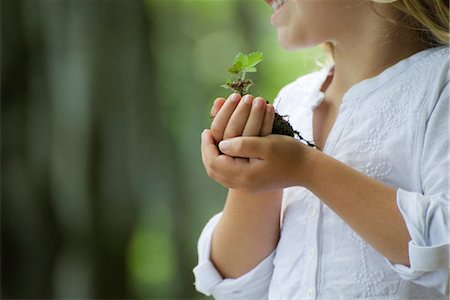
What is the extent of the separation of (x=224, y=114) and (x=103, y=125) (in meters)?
1.12

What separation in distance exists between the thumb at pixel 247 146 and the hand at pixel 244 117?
0.5 inches

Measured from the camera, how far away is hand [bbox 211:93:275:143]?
752 millimetres

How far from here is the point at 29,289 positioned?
185cm

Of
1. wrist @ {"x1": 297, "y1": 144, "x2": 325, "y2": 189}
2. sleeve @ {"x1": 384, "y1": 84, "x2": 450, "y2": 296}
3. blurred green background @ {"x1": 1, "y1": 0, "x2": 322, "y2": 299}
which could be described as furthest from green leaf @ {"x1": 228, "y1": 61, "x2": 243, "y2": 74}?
blurred green background @ {"x1": 1, "y1": 0, "x2": 322, "y2": 299}

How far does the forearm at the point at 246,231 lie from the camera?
884 mm

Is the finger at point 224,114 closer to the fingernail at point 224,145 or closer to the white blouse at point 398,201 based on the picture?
the fingernail at point 224,145

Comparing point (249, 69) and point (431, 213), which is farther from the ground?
point (249, 69)

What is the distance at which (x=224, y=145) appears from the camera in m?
0.76

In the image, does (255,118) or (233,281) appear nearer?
(255,118)

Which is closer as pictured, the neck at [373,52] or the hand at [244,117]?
the hand at [244,117]

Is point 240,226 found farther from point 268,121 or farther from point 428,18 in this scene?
point 428,18

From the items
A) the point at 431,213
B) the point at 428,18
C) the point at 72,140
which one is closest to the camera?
the point at 431,213

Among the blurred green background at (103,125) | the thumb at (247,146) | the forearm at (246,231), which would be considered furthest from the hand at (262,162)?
the blurred green background at (103,125)

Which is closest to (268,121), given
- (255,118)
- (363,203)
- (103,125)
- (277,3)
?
(255,118)
